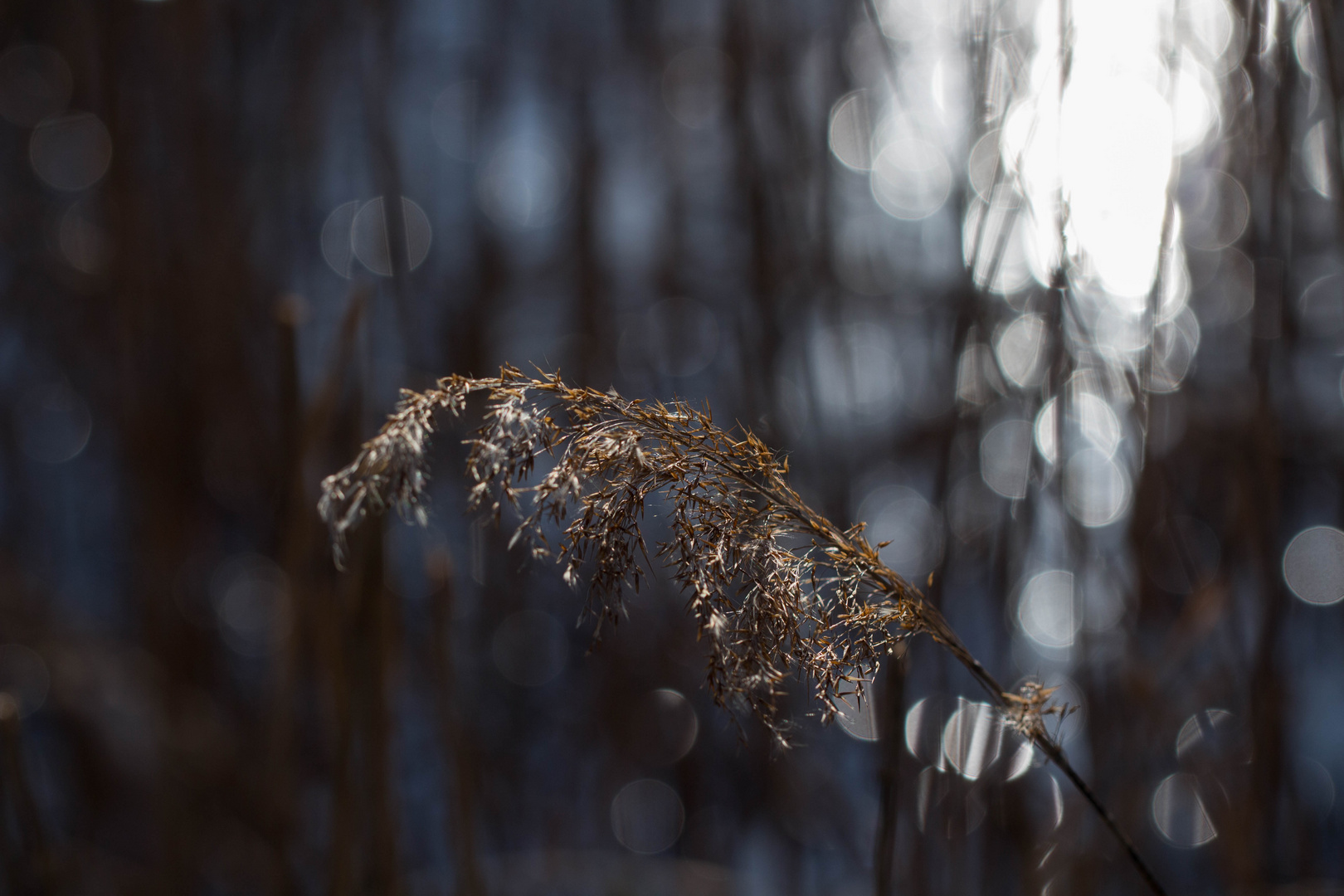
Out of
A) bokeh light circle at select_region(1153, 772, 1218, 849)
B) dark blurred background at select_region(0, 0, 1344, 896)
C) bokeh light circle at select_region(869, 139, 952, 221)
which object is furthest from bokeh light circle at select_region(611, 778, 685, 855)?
bokeh light circle at select_region(869, 139, 952, 221)

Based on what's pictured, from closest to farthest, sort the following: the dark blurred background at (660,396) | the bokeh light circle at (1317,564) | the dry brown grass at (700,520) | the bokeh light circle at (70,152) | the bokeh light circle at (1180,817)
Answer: the dry brown grass at (700,520), the dark blurred background at (660,396), the bokeh light circle at (1180,817), the bokeh light circle at (70,152), the bokeh light circle at (1317,564)

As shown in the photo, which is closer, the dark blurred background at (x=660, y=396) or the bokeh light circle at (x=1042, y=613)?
the dark blurred background at (x=660, y=396)

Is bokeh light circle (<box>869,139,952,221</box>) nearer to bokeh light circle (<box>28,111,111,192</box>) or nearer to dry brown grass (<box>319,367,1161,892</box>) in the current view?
dry brown grass (<box>319,367,1161,892</box>)

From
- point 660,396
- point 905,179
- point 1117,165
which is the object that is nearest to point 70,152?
point 660,396

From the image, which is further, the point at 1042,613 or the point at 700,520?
the point at 1042,613

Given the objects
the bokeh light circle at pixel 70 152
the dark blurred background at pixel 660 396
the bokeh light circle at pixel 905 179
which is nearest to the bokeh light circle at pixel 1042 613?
the dark blurred background at pixel 660 396

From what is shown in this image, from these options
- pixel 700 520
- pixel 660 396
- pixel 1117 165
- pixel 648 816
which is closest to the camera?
pixel 700 520

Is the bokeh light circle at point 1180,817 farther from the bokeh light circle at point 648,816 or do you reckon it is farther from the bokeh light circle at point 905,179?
the bokeh light circle at point 905,179

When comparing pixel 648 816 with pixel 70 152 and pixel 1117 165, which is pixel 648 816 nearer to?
pixel 1117 165
